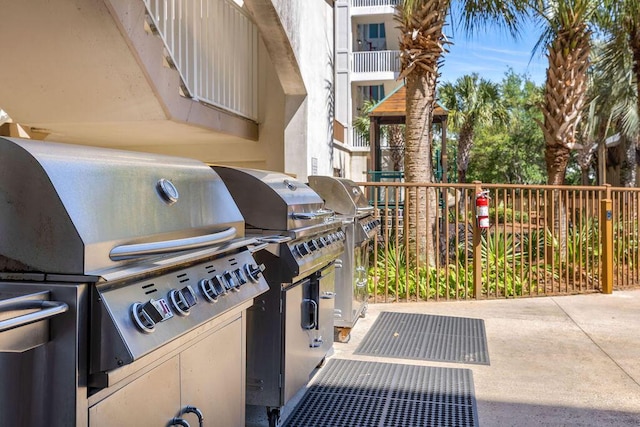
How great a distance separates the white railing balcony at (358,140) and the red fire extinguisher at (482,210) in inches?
670

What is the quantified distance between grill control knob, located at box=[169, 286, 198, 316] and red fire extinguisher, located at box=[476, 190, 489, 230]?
606cm

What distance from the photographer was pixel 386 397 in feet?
13.8

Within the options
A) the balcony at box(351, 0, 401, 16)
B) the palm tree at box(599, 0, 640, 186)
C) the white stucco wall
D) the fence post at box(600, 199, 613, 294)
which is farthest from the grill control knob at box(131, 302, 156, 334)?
the balcony at box(351, 0, 401, 16)

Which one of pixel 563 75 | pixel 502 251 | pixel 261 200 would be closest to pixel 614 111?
pixel 563 75

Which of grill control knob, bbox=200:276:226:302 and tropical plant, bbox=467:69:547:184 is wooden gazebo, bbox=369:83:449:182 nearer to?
grill control knob, bbox=200:276:226:302

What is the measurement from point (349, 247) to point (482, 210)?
2.88 m

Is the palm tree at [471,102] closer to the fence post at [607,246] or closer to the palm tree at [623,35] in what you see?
the palm tree at [623,35]

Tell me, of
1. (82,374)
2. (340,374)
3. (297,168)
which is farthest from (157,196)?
(297,168)

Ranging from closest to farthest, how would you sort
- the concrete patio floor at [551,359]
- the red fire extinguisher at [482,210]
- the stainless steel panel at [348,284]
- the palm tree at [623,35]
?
the concrete patio floor at [551,359]
the stainless steel panel at [348,284]
the red fire extinguisher at [482,210]
the palm tree at [623,35]

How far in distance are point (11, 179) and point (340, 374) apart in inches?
137

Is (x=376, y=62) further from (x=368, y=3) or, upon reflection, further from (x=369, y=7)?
(x=368, y=3)

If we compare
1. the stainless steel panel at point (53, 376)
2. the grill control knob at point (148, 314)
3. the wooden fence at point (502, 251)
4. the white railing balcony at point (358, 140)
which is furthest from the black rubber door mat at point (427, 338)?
the white railing balcony at point (358, 140)

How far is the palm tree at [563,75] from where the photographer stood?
32.2 feet

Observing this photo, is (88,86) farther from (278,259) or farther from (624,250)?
(624,250)
